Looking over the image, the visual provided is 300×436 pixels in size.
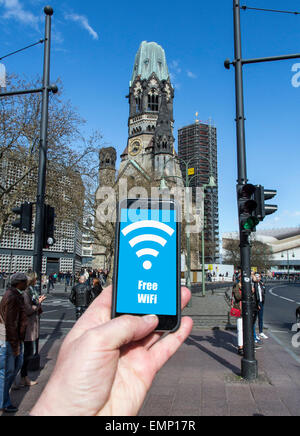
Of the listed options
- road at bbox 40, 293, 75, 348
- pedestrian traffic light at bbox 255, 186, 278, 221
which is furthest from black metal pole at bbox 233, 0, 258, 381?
road at bbox 40, 293, 75, 348

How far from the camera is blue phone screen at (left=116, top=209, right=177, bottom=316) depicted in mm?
1573

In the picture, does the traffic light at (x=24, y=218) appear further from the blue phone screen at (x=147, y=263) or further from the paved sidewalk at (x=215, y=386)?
the blue phone screen at (x=147, y=263)

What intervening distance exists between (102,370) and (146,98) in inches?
3645

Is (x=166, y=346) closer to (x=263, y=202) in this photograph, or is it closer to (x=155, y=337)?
(x=155, y=337)

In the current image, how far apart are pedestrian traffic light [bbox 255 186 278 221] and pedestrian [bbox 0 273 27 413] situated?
4.57m

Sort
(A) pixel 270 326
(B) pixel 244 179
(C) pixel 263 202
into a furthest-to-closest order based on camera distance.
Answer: (A) pixel 270 326, (B) pixel 244 179, (C) pixel 263 202

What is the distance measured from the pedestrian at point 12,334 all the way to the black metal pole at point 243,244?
4178 millimetres

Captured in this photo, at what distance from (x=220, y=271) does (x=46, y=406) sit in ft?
248

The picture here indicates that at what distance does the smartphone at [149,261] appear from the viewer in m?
1.56

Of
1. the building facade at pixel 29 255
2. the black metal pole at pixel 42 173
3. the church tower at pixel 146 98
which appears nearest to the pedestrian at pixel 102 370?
the black metal pole at pixel 42 173

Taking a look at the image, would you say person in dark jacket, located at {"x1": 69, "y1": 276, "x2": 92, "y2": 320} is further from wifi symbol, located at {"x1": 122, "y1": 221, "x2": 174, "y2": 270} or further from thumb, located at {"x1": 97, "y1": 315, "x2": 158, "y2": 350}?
thumb, located at {"x1": 97, "y1": 315, "x2": 158, "y2": 350}

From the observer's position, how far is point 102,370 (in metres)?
1.25

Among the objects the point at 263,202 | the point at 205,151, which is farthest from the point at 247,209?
the point at 205,151

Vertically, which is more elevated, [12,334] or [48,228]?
[48,228]
